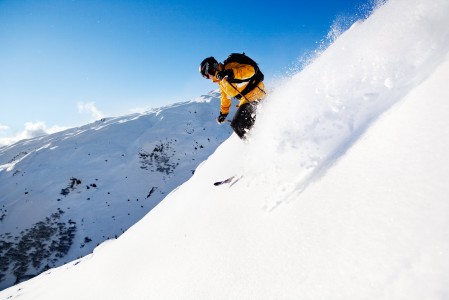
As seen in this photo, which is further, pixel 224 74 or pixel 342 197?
pixel 224 74

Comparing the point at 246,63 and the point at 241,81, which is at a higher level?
the point at 246,63

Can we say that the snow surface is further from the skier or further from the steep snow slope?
the steep snow slope

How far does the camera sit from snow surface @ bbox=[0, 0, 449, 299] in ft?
4.92

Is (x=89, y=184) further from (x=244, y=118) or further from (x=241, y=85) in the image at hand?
(x=241, y=85)

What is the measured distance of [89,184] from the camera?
30.4m

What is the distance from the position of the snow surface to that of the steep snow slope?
73.0 ft

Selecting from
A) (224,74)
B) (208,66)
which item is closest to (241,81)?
Result: (224,74)

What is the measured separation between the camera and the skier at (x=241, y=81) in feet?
18.5

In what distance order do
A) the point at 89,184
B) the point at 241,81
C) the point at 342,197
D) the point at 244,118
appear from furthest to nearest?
the point at 89,184, the point at 244,118, the point at 241,81, the point at 342,197

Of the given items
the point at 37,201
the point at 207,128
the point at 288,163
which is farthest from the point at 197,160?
the point at 288,163

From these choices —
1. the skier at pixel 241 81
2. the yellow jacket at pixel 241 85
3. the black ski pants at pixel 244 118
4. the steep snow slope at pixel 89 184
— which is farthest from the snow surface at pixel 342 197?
the steep snow slope at pixel 89 184

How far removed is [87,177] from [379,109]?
3381 cm

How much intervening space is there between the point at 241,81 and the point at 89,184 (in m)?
29.5

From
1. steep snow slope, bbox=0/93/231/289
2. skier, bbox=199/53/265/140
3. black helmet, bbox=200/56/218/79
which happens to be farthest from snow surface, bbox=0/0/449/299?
steep snow slope, bbox=0/93/231/289
